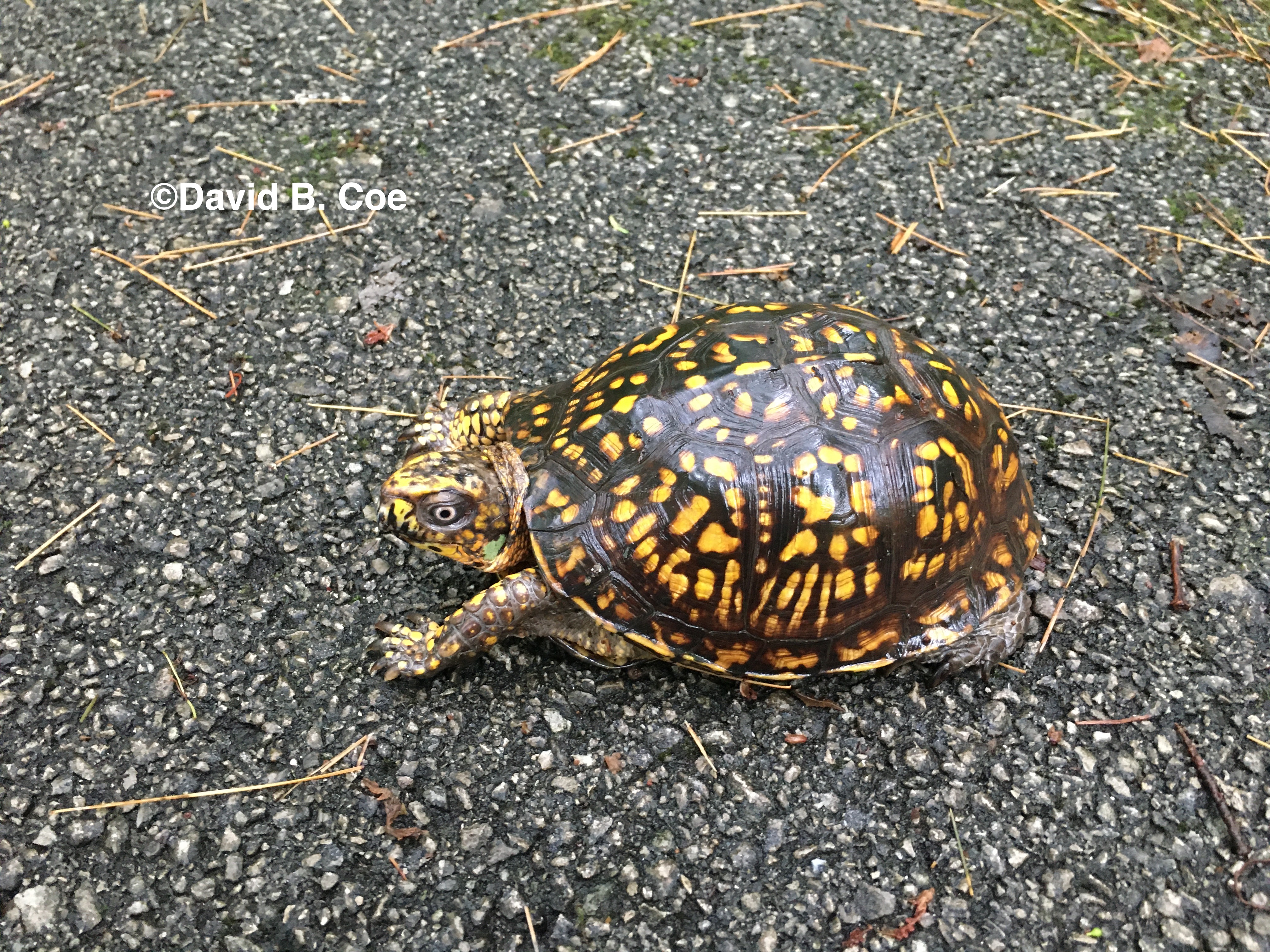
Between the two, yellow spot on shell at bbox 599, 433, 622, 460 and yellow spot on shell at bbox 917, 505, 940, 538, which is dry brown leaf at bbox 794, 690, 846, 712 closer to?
yellow spot on shell at bbox 917, 505, 940, 538

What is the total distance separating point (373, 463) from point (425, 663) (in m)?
0.91

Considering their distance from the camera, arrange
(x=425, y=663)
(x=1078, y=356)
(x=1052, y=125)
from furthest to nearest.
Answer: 1. (x=1052, y=125)
2. (x=1078, y=356)
3. (x=425, y=663)

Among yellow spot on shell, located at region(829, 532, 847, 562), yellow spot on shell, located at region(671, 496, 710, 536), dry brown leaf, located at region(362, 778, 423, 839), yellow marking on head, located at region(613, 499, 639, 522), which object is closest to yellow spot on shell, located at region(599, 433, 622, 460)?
yellow marking on head, located at region(613, 499, 639, 522)

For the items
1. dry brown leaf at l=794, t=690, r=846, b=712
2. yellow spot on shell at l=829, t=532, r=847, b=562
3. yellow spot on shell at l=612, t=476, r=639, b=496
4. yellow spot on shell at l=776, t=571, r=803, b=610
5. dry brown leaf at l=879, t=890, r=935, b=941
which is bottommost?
dry brown leaf at l=879, t=890, r=935, b=941

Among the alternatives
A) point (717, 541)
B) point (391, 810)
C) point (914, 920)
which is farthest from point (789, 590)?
point (391, 810)

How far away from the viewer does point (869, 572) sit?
102 inches

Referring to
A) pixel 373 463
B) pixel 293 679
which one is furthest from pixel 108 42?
pixel 293 679

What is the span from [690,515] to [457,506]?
681 mm

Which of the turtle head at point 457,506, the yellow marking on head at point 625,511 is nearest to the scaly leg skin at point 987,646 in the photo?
the yellow marking on head at point 625,511

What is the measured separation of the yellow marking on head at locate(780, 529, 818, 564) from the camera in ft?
8.23

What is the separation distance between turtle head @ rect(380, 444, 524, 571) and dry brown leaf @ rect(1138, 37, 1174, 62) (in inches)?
164

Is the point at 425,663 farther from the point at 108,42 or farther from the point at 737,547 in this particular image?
the point at 108,42

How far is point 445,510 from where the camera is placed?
2.70m

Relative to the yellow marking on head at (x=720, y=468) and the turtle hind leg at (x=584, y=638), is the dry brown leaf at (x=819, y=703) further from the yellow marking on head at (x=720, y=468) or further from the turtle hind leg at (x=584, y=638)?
the yellow marking on head at (x=720, y=468)
